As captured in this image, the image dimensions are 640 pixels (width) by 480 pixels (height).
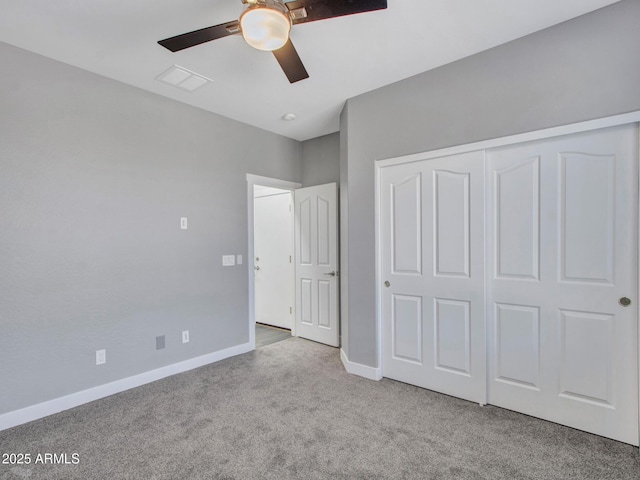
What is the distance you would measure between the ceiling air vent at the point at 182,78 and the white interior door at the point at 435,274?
1.80 m

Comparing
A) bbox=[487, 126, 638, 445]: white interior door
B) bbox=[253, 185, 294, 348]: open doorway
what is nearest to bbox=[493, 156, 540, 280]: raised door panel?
bbox=[487, 126, 638, 445]: white interior door

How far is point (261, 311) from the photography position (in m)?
5.25

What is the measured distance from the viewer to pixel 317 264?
13.9ft

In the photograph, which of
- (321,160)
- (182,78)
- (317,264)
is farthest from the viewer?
(321,160)

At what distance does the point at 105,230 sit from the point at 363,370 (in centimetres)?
260

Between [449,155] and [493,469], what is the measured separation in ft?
7.00

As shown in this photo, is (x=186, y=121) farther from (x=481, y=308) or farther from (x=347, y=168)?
(x=481, y=308)

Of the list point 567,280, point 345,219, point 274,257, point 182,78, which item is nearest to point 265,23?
point 182,78

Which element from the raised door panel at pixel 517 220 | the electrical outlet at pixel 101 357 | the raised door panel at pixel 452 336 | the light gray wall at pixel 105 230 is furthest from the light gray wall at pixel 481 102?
the electrical outlet at pixel 101 357

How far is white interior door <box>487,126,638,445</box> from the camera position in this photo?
203 cm

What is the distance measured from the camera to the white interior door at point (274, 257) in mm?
4805

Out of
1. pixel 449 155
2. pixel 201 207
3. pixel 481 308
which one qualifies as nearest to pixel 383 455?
pixel 481 308

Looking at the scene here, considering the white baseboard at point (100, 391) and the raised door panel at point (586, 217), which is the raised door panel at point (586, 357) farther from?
the white baseboard at point (100, 391)

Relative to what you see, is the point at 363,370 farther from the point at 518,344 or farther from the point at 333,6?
the point at 333,6
